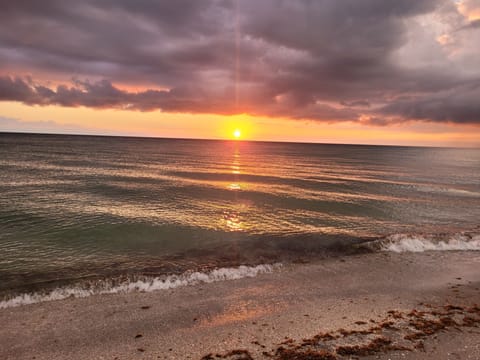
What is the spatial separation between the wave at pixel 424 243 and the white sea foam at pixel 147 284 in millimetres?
8698

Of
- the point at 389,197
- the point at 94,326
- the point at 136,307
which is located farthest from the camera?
the point at 389,197

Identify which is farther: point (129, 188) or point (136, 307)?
point (129, 188)

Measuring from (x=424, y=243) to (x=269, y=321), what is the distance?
15.1 meters

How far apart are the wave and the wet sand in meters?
4.35

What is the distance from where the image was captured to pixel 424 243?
19.2m

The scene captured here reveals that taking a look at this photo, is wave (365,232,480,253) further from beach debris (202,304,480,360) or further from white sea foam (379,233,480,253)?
beach debris (202,304,480,360)

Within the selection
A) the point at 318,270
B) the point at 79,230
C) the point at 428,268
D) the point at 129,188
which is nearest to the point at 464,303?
the point at 428,268

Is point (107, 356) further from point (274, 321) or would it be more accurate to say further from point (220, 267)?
point (220, 267)

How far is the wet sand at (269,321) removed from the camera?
8.12m

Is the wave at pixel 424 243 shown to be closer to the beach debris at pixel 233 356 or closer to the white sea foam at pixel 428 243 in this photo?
the white sea foam at pixel 428 243

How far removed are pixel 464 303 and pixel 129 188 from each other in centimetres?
3521

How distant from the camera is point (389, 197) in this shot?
36.2 metres

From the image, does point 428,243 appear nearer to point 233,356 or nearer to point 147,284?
point 233,356

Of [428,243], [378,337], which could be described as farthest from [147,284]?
[428,243]
